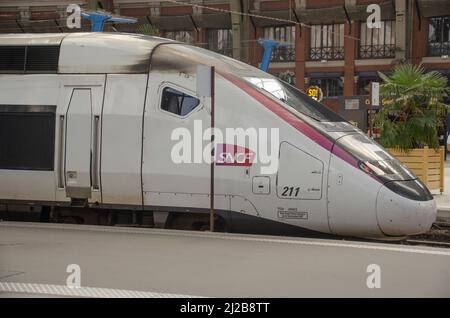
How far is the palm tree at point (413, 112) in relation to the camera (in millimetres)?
14945

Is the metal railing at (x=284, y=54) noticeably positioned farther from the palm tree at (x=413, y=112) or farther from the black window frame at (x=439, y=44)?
the palm tree at (x=413, y=112)

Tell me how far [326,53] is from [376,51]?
3.22 metres

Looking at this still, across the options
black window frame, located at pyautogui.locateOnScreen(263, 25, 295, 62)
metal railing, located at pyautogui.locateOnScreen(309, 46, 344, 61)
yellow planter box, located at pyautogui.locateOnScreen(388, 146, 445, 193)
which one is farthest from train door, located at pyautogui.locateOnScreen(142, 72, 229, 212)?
black window frame, located at pyautogui.locateOnScreen(263, 25, 295, 62)

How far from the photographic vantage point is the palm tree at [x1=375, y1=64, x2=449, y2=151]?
49.0 feet

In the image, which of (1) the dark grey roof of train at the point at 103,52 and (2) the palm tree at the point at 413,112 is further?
(2) the palm tree at the point at 413,112

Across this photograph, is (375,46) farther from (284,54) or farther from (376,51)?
(284,54)

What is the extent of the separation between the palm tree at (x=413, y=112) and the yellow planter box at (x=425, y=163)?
18 centimetres

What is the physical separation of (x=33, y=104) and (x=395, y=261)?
5794 millimetres

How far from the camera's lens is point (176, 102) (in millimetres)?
9062

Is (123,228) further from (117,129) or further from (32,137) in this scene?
(32,137)

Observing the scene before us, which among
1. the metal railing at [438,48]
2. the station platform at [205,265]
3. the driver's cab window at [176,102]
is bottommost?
the station platform at [205,265]

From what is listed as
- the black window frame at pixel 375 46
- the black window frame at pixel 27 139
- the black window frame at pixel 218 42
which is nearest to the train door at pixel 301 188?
the black window frame at pixel 27 139

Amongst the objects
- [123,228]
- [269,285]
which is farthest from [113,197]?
[269,285]

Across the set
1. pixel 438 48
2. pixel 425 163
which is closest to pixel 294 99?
pixel 425 163
